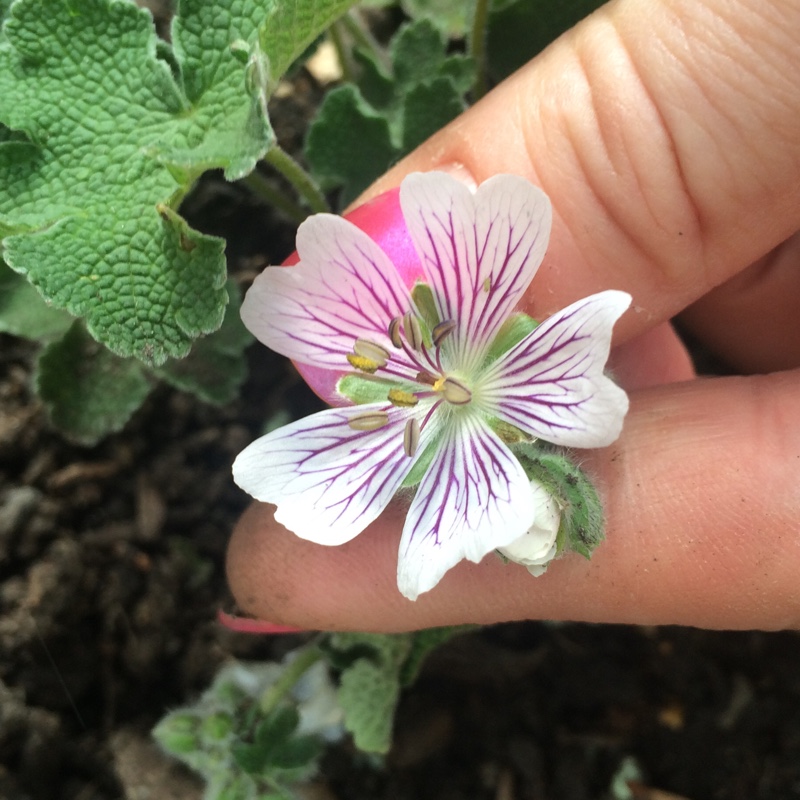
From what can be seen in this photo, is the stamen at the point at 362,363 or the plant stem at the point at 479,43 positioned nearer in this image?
the stamen at the point at 362,363

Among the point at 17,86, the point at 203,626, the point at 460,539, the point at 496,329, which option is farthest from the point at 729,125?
the point at 203,626

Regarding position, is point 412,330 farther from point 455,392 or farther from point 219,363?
point 219,363

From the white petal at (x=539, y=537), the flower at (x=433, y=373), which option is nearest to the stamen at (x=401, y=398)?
the flower at (x=433, y=373)

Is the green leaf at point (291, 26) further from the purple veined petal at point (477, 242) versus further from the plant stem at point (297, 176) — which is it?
the purple veined petal at point (477, 242)

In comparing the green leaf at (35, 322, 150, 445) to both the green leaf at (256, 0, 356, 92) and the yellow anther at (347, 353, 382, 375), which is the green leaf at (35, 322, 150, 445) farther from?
the green leaf at (256, 0, 356, 92)

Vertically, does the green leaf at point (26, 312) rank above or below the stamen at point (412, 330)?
above

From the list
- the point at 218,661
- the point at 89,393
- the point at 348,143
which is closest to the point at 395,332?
the point at 348,143
